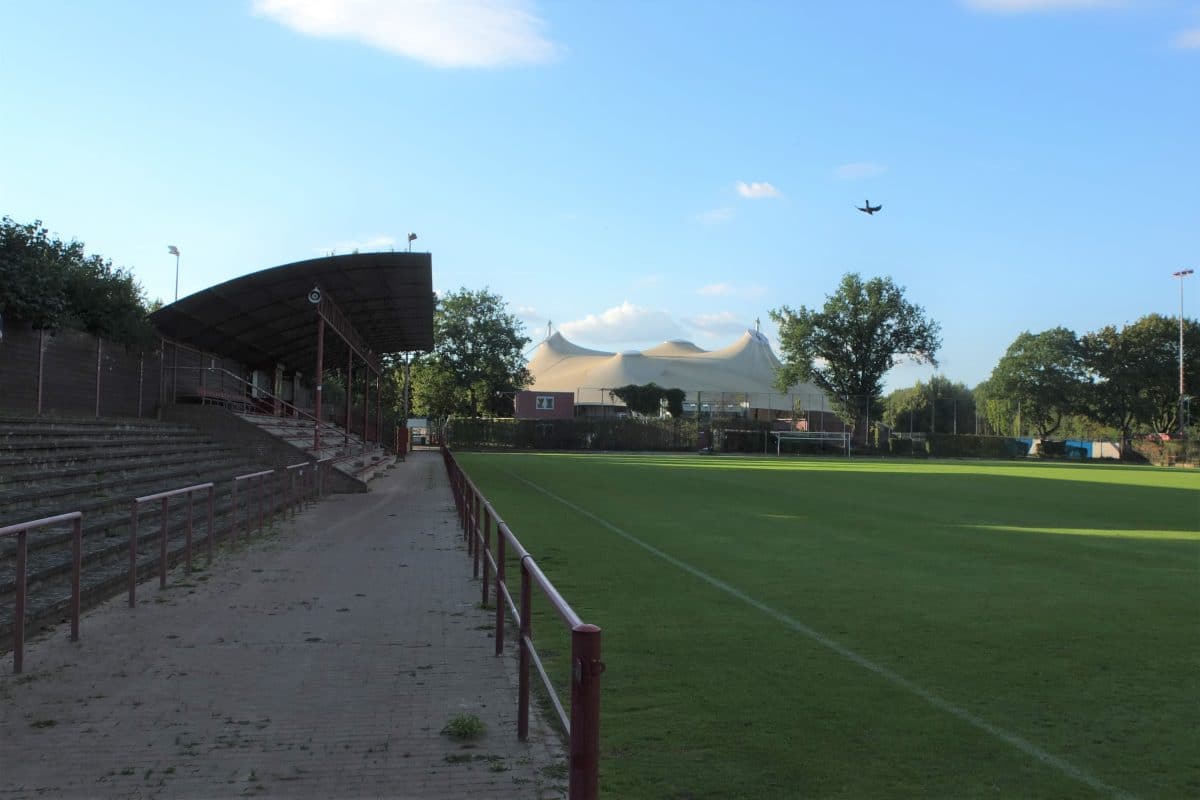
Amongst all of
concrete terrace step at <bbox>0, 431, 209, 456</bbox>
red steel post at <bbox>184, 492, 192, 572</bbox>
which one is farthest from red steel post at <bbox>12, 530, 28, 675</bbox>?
concrete terrace step at <bbox>0, 431, 209, 456</bbox>

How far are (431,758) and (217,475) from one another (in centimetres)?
1470

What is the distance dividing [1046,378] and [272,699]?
3468 inches

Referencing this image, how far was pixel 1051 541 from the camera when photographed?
1438cm

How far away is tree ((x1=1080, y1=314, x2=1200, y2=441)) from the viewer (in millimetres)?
80938

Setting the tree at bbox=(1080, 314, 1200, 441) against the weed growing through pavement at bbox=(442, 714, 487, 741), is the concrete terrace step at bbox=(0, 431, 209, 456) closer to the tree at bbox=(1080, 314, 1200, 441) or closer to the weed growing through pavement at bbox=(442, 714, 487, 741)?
the weed growing through pavement at bbox=(442, 714, 487, 741)

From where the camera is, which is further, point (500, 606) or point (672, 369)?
point (672, 369)

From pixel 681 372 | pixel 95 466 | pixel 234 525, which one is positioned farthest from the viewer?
pixel 681 372

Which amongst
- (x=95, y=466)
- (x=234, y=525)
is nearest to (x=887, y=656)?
(x=234, y=525)

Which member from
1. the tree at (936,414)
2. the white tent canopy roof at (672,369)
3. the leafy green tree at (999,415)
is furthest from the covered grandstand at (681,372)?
the leafy green tree at (999,415)

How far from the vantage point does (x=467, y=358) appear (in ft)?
248

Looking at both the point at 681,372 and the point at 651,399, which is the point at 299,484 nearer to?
the point at 651,399

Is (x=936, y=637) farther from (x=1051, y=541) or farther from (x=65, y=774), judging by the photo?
(x=1051, y=541)

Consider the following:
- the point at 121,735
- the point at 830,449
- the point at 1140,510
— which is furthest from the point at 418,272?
the point at 830,449

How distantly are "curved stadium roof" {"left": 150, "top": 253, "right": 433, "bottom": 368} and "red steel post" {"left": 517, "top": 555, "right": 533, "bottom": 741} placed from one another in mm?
16910
